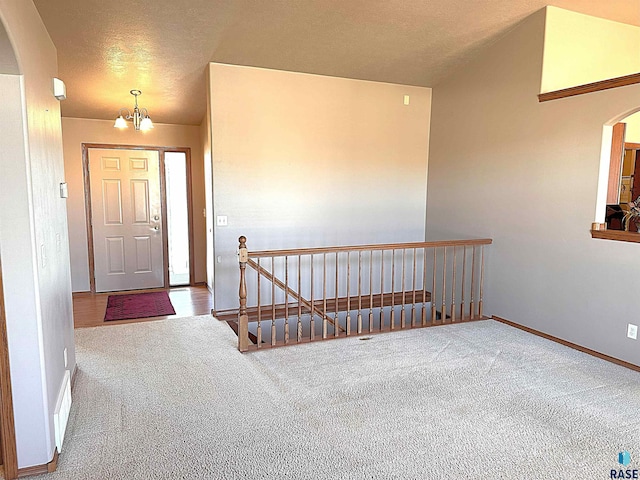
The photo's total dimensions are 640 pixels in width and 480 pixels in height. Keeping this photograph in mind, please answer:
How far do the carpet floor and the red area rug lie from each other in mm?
986

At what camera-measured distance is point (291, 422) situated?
8.43ft

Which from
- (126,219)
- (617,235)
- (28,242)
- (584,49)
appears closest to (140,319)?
(126,219)

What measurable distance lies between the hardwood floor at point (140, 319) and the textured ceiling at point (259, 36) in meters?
2.50

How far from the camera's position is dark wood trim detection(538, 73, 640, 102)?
3.32 metres

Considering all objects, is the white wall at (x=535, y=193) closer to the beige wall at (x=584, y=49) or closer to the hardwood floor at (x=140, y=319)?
the beige wall at (x=584, y=49)

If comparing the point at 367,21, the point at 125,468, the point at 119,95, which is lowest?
the point at 125,468

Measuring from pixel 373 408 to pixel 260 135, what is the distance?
3175mm

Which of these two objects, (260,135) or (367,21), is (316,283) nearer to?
(260,135)

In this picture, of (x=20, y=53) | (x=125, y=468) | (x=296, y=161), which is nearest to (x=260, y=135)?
(x=296, y=161)

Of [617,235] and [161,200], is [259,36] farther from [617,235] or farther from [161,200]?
[617,235]

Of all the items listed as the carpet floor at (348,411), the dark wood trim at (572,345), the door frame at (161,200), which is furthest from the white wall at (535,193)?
the door frame at (161,200)

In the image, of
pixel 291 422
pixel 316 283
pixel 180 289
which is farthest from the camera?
pixel 180 289

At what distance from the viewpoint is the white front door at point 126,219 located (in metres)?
5.95

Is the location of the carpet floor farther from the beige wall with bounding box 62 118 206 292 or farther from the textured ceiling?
the textured ceiling
